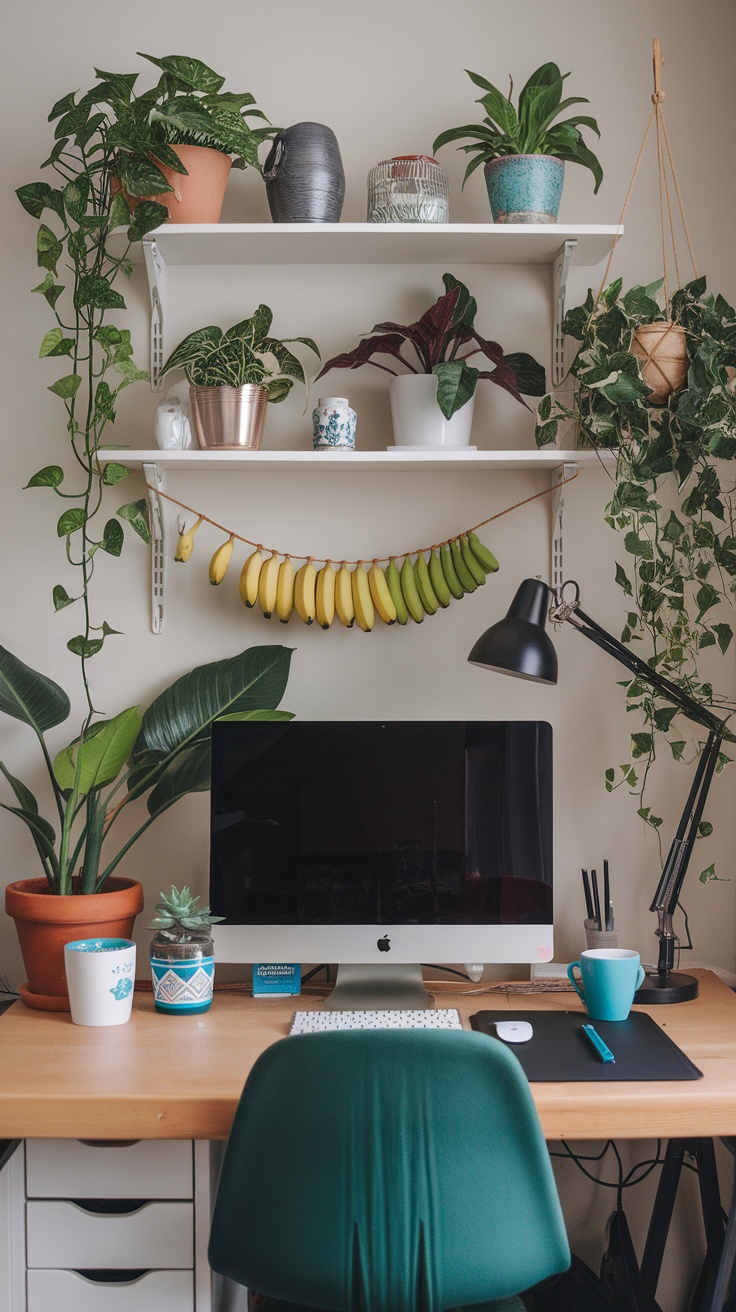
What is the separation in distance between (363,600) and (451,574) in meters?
0.18

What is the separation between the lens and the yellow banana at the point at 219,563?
2.03 m

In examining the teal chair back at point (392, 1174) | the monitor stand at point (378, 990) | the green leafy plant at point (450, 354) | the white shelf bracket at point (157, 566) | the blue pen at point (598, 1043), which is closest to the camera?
the teal chair back at point (392, 1174)

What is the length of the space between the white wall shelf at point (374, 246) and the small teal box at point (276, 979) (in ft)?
3.80

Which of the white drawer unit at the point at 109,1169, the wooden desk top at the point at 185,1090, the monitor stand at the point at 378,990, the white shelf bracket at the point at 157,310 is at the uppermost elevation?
the white shelf bracket at the point at 157,310

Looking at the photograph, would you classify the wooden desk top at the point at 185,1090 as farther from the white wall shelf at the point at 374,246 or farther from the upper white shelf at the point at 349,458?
the white wall shelf at the point at 374,246

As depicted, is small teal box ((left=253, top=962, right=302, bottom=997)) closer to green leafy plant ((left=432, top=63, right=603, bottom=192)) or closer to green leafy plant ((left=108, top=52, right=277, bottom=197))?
green leafy plant ((left=108, top=52, right=277, bottom=197))

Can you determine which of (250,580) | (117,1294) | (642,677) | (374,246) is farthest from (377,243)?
(117,1294)

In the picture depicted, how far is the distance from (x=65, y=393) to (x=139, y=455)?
0.58ft

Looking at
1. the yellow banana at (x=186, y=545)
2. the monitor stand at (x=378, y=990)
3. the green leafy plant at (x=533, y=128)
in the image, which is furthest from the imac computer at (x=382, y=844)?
the green leafy plant at (x=533, y=128)

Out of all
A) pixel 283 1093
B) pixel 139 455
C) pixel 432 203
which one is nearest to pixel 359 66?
pixel 432 203

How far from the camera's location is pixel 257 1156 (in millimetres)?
1236

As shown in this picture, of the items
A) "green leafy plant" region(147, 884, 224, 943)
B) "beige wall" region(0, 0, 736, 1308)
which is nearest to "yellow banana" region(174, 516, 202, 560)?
"beige wall" region(0, 0, 736, 1308)

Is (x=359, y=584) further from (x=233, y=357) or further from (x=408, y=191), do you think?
(x=408, y=191)

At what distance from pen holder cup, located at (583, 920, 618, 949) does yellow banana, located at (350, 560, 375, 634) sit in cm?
71
